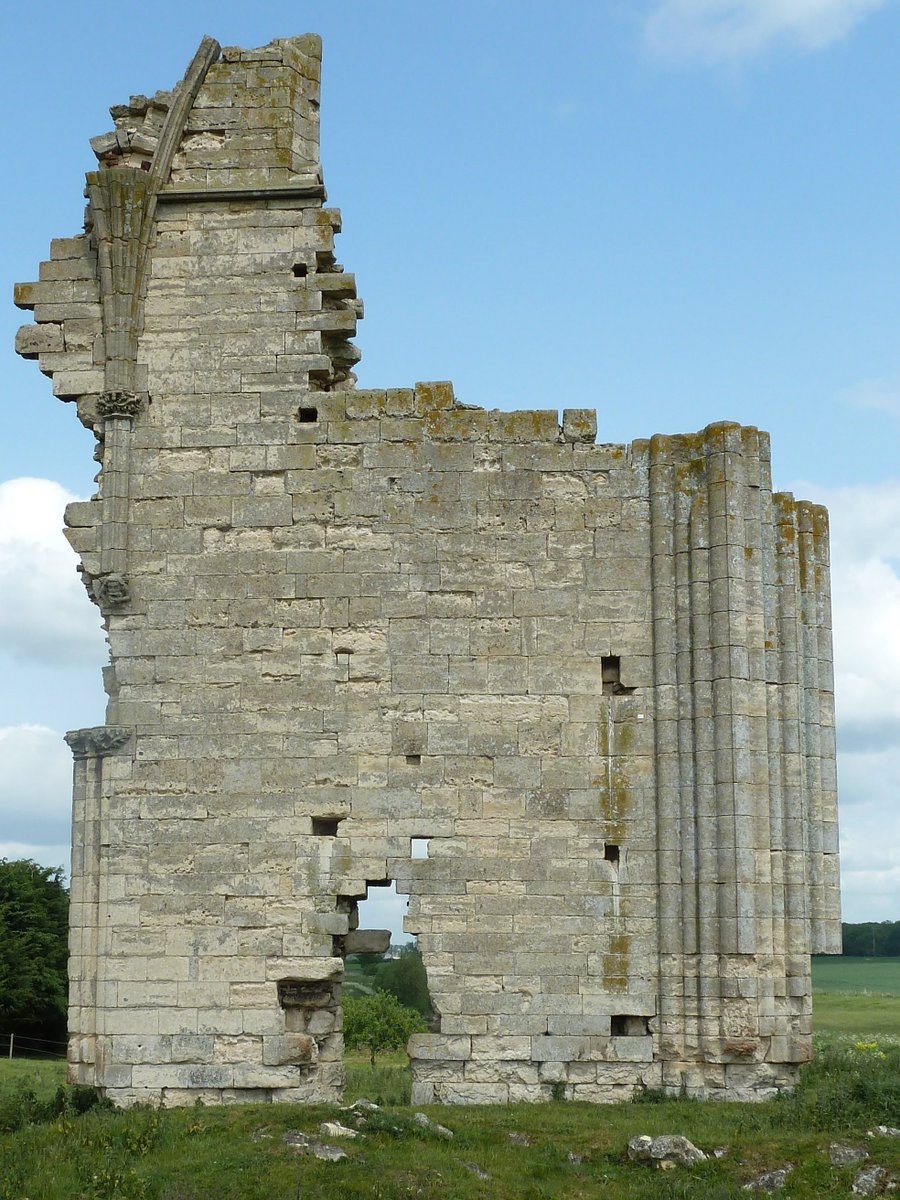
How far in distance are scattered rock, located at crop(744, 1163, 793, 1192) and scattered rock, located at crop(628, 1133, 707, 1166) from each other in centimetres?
45

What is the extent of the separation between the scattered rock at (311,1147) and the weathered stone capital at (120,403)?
6.43 m

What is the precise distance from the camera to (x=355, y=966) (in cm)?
5084

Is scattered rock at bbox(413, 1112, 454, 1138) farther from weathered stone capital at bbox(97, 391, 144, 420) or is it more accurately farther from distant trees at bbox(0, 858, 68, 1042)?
distant trees at bbox(0, 858, 68, 1042)

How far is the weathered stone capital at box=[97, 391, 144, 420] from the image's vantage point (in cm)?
1395

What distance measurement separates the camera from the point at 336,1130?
11391mm

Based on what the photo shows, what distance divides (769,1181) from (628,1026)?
9.07 feet

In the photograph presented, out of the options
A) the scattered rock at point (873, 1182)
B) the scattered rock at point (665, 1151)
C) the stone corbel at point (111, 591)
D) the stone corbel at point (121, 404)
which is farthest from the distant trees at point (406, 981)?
the scattered rock at point (873, 1182)

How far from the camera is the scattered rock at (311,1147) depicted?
35.7 ft

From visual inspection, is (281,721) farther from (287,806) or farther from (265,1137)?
(265,1137)

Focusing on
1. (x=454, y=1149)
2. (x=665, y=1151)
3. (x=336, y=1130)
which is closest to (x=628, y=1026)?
(x=665, y=1151)

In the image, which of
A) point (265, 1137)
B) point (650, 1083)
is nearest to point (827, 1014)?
point (650, 1083)

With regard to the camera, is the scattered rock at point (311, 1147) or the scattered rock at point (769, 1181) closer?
the scattered rock at point (769, 1181)

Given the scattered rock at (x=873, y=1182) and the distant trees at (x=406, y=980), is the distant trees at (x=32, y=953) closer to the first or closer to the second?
the distant trees at (x=406, y=980)

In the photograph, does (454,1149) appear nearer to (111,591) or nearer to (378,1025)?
(111,591)
